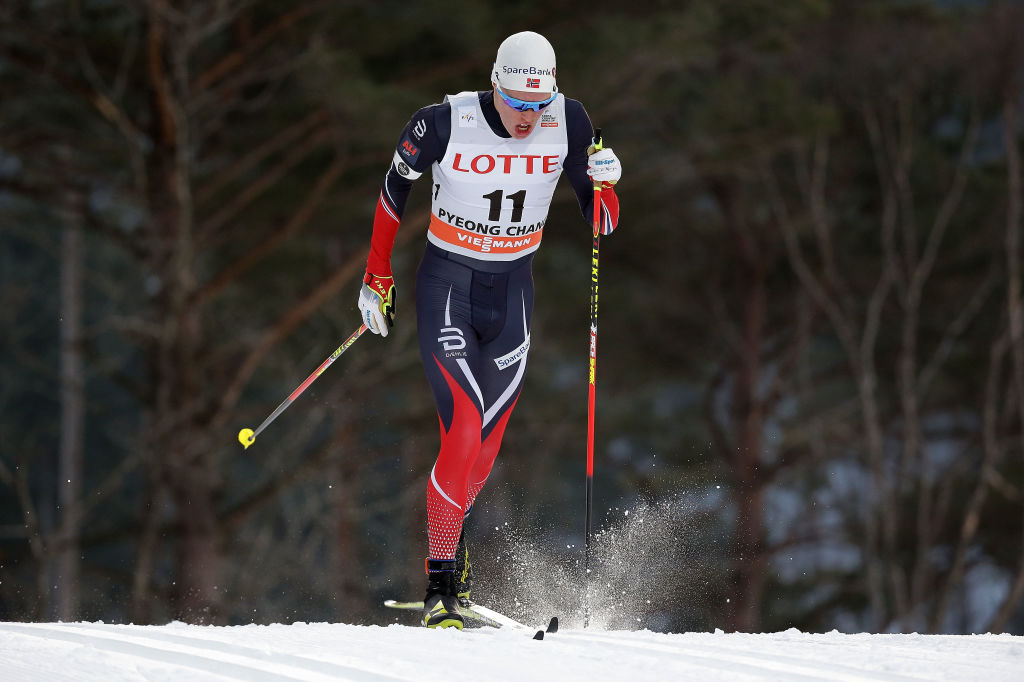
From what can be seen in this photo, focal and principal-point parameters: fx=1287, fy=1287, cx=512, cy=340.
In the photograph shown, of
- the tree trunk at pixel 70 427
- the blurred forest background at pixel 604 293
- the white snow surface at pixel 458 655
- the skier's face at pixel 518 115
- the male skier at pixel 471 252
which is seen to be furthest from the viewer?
the tree trunk at pixel 70 427

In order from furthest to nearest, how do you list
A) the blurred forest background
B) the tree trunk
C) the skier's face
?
the tree trunk
the blurred forest background
the skier's face

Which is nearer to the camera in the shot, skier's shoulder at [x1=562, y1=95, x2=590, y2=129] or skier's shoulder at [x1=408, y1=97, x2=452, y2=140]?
A: skier's shoulder at [x1=408, y1=97, x2=452, y2=140]

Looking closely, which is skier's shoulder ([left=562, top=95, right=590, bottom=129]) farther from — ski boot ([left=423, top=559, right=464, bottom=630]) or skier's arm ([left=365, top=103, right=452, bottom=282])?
ski boot ([left=423, top=559, right=464, bottom=630])

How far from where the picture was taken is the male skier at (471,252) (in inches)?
197

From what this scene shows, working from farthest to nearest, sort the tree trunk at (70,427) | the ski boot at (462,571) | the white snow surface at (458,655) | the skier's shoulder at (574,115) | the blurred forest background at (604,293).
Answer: the tree trunk at (70,427)
the blurred forest background at (604,293)
the ski boot at (462,571)
the skier's shoulder at (574,115)
the white snow surface at (458,655)

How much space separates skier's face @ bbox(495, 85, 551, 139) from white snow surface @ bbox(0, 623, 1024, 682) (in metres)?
1.92

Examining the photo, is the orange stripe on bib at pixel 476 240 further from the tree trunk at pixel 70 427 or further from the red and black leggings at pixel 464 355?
the tree trunk at pixel 70 427

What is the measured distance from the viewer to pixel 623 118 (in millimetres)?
15266

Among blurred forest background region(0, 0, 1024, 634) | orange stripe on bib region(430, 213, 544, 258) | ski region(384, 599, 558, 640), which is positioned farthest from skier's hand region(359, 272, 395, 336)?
blurred forest background region(0, 0, 1024, 634)

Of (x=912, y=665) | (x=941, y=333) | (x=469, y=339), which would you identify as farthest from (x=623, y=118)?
(x=912, y=665)

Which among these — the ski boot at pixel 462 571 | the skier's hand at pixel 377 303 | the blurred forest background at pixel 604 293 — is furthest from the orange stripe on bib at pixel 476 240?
the blurred forest background at pixel 604 293

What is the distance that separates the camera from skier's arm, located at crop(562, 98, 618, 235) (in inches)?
203

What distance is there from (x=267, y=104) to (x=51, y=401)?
15.6 meters

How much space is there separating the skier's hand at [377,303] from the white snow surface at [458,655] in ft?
4.00
